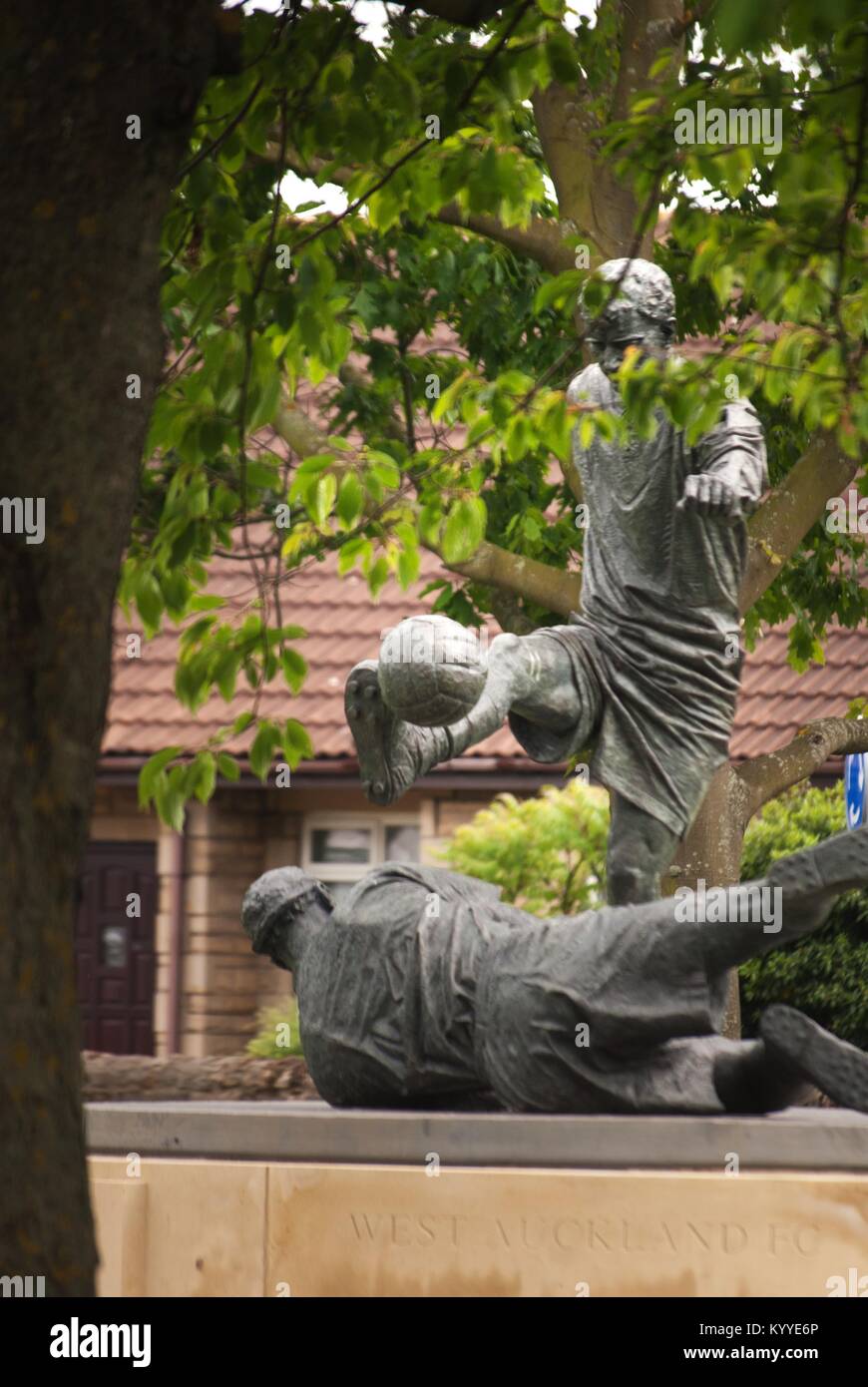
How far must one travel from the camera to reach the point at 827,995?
1053cm

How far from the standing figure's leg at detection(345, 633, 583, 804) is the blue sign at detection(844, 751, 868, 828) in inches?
140

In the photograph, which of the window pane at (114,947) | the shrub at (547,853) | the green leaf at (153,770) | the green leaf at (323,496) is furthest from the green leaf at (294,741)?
the window pane at (114,947)

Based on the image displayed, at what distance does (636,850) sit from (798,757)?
380 cm

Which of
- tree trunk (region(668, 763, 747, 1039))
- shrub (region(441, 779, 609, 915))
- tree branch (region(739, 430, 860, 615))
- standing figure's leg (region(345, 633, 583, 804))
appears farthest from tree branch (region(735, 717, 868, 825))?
standing figure's leg (region(345, 633, 583, 804))

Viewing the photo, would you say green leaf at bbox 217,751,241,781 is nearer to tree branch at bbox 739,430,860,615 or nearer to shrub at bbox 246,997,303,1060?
shrub at bbox 246,997,303,1060

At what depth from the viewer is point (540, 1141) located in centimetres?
517

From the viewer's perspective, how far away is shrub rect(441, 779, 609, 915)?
11742 millimetres

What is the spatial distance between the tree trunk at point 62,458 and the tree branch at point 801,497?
6.22m

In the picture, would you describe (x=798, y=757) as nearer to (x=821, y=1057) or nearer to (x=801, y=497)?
(x=801, y=497)

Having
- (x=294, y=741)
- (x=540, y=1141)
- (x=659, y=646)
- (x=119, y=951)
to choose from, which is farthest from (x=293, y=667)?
(x=119, y=951)

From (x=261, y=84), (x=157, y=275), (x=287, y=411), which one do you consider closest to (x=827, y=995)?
(x=287, y=411)

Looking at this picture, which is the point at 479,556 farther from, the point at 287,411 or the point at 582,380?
the point at 582,380

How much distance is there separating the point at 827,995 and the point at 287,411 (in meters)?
3.79

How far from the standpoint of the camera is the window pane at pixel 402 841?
16.1m
